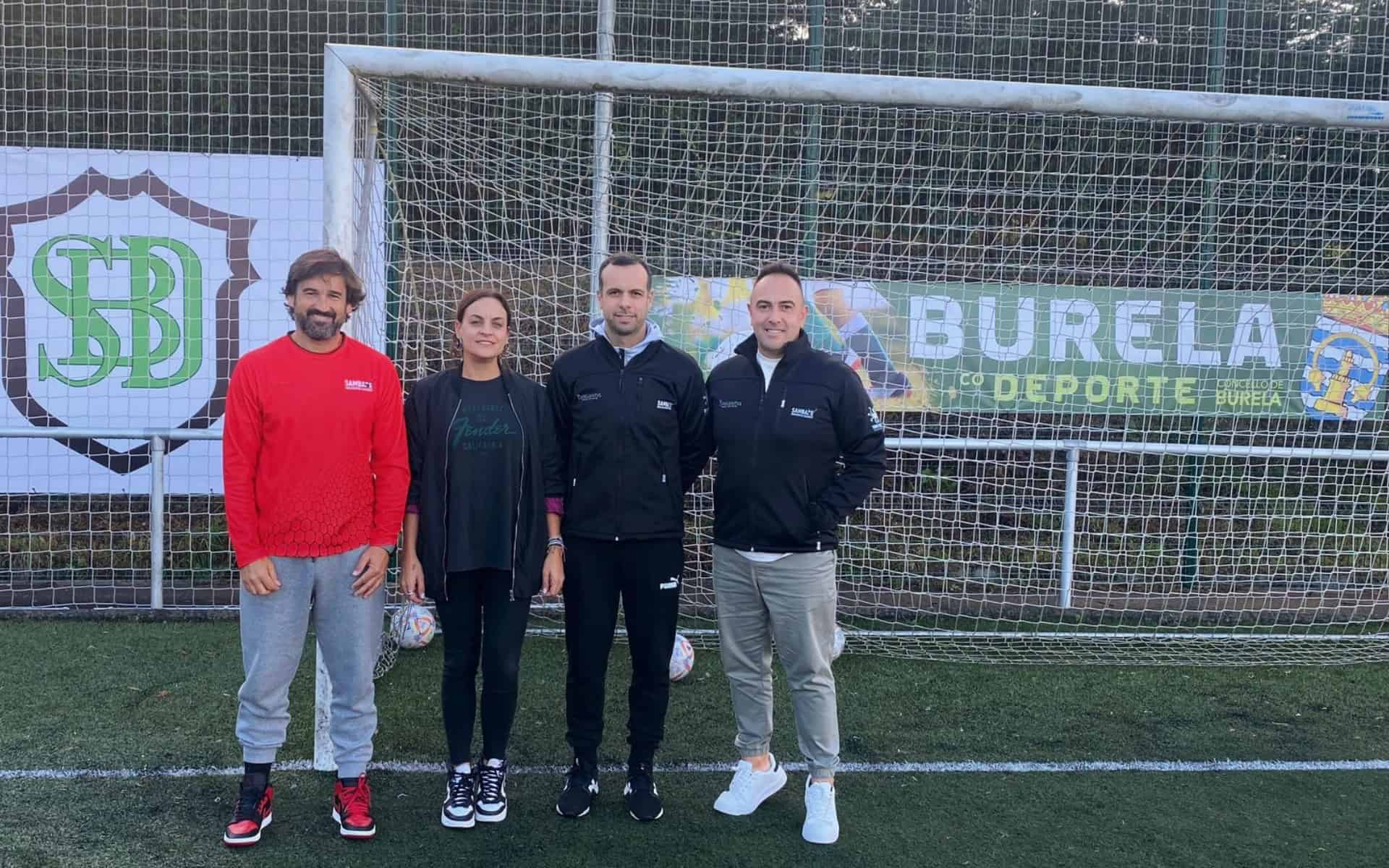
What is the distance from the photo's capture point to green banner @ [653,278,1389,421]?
552 cm

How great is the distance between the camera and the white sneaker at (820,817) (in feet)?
10.2

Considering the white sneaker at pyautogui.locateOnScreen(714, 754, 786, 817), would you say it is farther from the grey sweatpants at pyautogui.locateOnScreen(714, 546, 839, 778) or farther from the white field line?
the white field line

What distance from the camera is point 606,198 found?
4707 mm

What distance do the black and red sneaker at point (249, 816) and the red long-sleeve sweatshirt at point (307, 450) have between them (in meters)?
0.70

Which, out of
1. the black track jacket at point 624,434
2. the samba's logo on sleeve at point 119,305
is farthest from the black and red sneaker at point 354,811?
the samba's logo on sleeve at point 119,305

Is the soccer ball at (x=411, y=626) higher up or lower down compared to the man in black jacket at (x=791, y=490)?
lower down

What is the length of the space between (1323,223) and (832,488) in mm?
3961

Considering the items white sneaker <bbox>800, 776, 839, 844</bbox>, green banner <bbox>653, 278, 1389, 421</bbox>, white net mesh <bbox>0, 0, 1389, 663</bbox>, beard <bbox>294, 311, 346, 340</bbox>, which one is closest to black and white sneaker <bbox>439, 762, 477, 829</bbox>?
white sneaker <bbox>800, 776, 839, 844</bbox>

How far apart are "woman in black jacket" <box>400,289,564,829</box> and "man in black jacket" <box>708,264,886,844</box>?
1.85ft

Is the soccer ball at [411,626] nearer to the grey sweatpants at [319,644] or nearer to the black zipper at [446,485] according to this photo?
the grey sweatpants at [319,644]

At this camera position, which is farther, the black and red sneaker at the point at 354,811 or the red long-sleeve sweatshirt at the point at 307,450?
the black and red sneaker at the point at 354,811

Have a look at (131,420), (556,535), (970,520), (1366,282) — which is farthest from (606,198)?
(1366,282)

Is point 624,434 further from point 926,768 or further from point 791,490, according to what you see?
point 926,768

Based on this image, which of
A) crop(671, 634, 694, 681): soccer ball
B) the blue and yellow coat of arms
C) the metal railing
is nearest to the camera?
crop(671, 634, 694, 681): soccer ball
